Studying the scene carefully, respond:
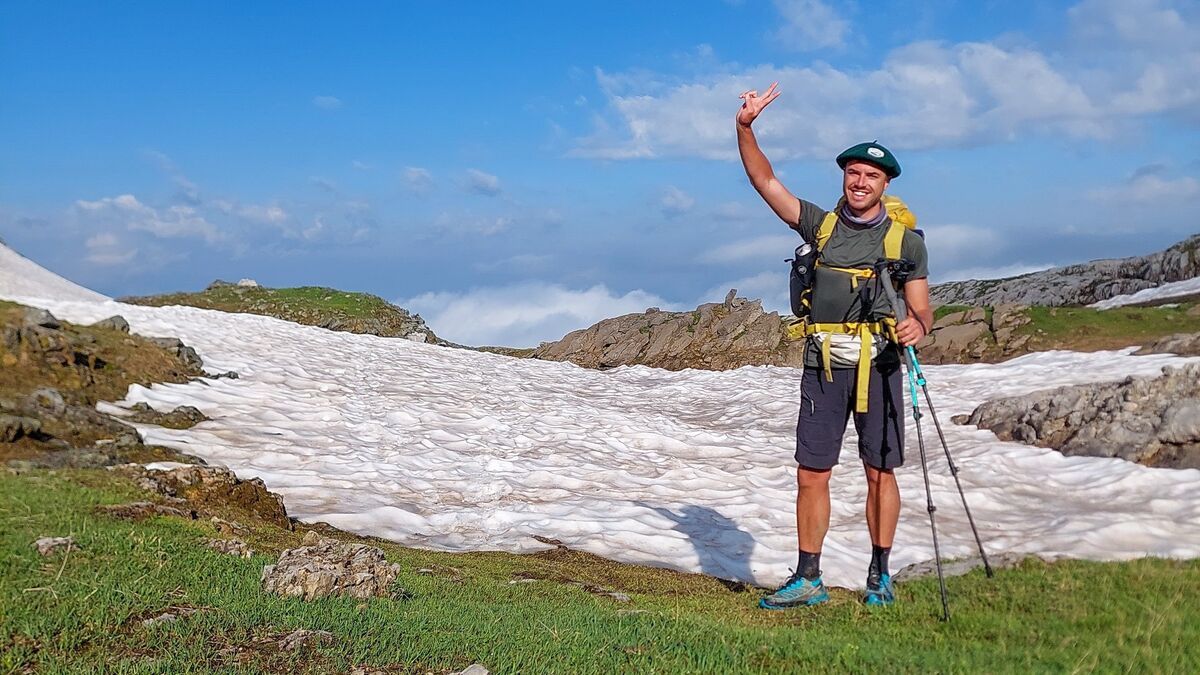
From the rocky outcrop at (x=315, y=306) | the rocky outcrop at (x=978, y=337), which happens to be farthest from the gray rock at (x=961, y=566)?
the rocky outcrop at (x=315, y=306)

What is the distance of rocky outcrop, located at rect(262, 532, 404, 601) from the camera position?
21.5 feet

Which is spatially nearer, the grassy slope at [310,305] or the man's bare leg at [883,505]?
the man's bare leg at [883,505]

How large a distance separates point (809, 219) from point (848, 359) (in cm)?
140

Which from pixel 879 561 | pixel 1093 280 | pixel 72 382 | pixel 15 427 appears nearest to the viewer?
pixel 879 561

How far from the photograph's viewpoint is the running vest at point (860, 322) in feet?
25.1

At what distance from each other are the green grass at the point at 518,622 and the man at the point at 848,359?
0.56 m

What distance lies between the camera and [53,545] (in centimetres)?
679

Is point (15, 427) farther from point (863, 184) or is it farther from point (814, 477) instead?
point (863, 184)

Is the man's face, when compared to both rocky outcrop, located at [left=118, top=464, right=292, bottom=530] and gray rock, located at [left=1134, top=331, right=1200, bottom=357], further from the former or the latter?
gray rock, located at [left=1134, top=331, right=1200, bottom=357]

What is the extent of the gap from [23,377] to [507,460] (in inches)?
398

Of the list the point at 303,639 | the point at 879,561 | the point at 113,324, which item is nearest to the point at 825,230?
the point at 879,561

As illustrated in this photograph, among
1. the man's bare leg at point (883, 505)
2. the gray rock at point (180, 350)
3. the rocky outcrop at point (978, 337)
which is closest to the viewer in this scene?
the man's bare leg at point (883, 505)

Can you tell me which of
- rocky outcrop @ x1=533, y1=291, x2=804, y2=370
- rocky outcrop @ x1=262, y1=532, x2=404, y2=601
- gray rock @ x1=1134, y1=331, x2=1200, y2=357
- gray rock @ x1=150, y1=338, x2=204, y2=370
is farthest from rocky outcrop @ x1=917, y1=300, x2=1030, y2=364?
rocky outcrop @ x1=262, y1=532, x2=404, y2=601

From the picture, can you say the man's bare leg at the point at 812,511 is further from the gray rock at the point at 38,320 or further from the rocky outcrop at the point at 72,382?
the gray rock at the point at 38,320
